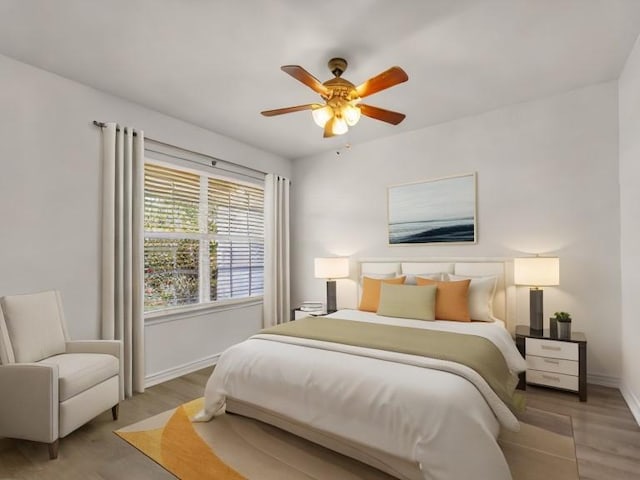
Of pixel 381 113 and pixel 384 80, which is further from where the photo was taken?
pixel 381 113

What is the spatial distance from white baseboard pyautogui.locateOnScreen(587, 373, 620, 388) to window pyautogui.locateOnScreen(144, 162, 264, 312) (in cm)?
377

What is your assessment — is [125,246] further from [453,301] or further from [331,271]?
[453,301]

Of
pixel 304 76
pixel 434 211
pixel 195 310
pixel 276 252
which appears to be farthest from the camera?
pixel 276 252

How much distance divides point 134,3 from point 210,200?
237 cm

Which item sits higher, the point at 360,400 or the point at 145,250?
the point at 145,250

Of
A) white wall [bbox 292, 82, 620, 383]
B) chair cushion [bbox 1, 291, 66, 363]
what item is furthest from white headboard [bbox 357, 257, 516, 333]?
chair cushion [bbox 1, 291, 66, 363]

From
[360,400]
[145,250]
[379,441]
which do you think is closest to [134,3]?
[145,250]

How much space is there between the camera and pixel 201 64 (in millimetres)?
2742

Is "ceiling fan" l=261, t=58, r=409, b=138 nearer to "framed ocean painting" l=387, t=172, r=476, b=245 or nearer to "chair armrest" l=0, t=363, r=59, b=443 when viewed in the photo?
"framed ocean painting" l=387, t=172, r=476, b=245

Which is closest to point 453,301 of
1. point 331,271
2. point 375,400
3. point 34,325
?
point 331,271

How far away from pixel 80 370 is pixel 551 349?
146 inches

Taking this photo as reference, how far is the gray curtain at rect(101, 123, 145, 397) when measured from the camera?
3.08 m

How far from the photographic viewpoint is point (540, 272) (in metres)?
3.13

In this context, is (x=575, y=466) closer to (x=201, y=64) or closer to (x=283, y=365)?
(x=283, y=365)
